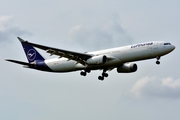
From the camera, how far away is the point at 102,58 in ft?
258

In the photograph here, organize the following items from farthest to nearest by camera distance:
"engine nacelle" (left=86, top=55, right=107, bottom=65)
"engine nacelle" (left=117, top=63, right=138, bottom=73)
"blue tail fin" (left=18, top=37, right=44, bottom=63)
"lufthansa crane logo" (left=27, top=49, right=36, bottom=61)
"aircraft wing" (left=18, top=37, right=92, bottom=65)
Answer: "lufthansa crane logo" (left=27, top=49, right=36, bottom=61) < "blue tail fin" (left=18, top=37, right=44, bottom=63) < "engine nacelle" (left=117, top=63, right=138, bottom=73) < "aircraft wing" (left=18, top=37, right=92, bottom=65) < "engine nacelle" (left=86, top=55, right=107, bottom=65)

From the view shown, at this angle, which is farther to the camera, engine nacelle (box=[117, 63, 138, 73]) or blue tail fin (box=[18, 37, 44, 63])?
blue tail fin (box=[18, 37, 44, 63])

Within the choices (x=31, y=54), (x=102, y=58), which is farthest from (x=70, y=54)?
(x=31, y=54)

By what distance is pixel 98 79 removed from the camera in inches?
3455

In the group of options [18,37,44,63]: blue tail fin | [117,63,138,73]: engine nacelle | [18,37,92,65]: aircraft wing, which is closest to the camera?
[18,37,92,65]: aircraft wing

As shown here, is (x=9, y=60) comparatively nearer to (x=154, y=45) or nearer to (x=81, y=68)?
(x=81, y=68)

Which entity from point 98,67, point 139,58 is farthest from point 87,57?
point 139,58

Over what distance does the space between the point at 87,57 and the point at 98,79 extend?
7969 mm

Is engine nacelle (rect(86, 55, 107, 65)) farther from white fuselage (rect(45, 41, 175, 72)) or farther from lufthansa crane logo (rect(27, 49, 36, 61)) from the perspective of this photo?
lufthansa crane logo (rect(27, 49, 36, 61))

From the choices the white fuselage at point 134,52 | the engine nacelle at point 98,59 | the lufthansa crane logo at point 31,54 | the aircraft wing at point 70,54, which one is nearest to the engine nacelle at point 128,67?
the white fuselage at point 134,52

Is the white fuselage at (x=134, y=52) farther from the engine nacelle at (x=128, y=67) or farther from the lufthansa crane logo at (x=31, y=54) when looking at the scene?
the lufthansa crane logo at (x=31, y=54)

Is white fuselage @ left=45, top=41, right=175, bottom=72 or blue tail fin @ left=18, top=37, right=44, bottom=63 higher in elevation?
blue tail fin @ left=18, top=37, right=44, bottom=63

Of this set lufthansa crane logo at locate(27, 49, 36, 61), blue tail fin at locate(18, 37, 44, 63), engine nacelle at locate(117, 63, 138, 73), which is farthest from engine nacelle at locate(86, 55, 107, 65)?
lufthansa crane logo at locate(27, 49, 36, 61)

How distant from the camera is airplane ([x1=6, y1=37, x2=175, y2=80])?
77.4 m
